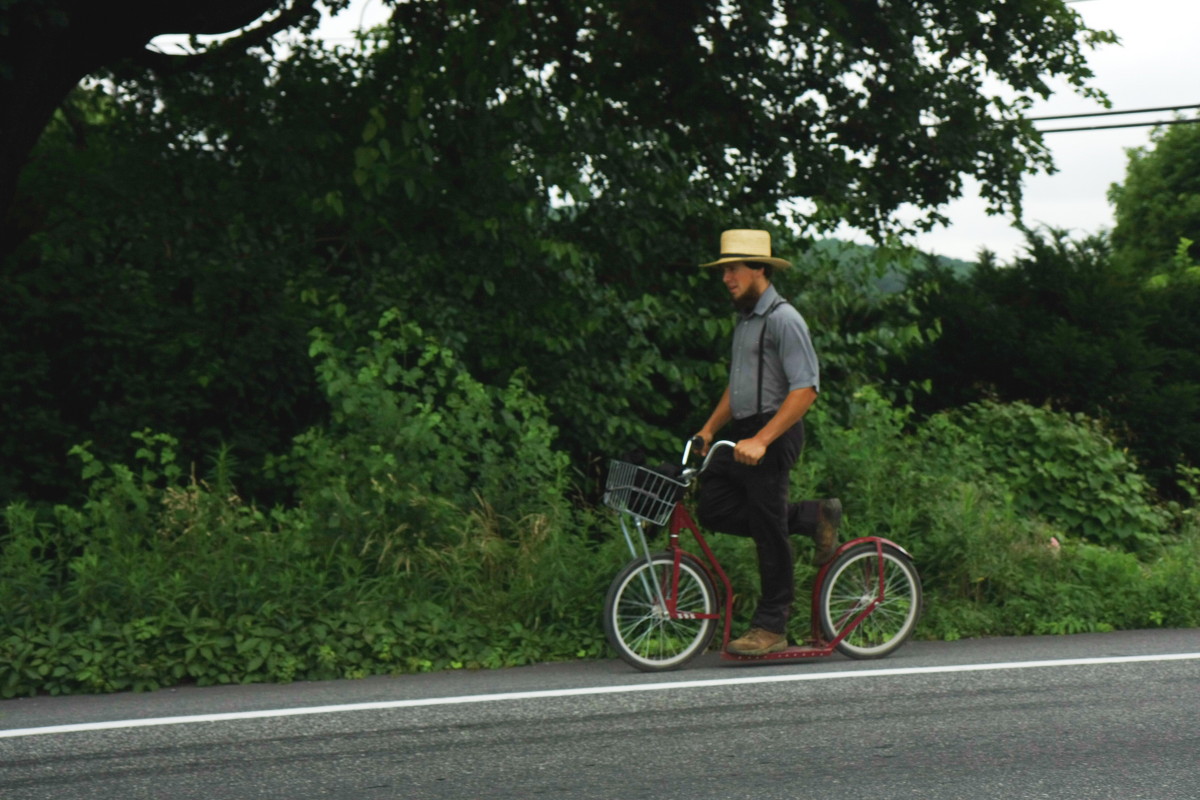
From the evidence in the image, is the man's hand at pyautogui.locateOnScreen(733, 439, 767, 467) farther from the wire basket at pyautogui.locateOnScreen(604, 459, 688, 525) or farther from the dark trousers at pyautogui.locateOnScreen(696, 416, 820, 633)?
the wire basket at pyautogui.locateOnScreen(604, 459, 688, 525)

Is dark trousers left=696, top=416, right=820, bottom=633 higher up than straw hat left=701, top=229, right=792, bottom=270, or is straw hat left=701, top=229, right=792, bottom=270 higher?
straw hat left=701, top=229, right=792, bottom=270

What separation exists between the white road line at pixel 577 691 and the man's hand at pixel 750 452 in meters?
1.08

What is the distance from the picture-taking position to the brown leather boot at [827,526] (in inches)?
297

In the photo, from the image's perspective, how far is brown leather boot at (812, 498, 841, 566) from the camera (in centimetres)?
754

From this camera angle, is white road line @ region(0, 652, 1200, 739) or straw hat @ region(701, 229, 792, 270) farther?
straw hat @ region(701, 229, 792, 270)

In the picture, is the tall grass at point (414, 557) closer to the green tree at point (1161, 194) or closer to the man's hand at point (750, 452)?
the man's hand at point (750, 452)

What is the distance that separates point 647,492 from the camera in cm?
729

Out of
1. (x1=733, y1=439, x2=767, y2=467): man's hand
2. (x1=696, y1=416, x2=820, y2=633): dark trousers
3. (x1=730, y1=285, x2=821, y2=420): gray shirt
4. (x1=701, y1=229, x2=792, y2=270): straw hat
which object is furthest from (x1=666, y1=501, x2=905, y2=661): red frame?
(x1=701, y1=229, x2=792, y2=270): straw hat

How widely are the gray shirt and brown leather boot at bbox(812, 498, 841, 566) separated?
0.64m

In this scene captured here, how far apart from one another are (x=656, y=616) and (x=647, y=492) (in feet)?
2.18

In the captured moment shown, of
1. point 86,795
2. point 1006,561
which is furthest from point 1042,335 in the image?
point 86,795

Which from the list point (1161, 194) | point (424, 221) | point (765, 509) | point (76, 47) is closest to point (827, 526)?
point (765, 509)

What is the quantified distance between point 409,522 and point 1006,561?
380 centimetres

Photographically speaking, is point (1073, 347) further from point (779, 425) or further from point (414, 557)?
point (414, 557)
